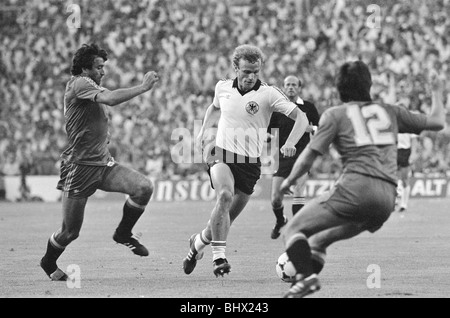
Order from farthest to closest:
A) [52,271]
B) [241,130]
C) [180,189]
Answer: [180,189], [241,130], [52,271]

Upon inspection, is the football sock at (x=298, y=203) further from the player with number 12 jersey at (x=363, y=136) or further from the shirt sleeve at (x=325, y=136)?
the shirt sleeve at (x=325, y=136)

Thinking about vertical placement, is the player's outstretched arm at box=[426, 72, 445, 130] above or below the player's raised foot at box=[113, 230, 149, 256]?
above

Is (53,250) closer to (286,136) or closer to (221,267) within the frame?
(221,267)

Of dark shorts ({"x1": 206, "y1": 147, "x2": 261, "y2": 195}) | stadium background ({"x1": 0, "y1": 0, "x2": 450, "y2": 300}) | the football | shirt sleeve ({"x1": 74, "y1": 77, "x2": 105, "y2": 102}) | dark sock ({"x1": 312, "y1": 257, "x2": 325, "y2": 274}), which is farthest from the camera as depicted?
stadium background ({"x1": 0, "y1": 0, "x2": 450, "y2": 300})

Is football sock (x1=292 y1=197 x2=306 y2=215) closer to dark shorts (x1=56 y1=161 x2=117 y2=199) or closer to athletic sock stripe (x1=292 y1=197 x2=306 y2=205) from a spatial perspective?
athletic sock stripe (x1=292 y1=197 x2=306 y2=205)

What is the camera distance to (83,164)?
10680mm

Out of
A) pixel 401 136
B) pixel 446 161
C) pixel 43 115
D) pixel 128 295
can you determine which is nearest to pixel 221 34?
pixel 43 115

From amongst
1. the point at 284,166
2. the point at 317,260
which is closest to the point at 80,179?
the point at 317,260

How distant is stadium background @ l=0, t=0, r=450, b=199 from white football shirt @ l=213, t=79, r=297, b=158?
18.6 meters

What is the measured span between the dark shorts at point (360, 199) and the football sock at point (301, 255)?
37 cm

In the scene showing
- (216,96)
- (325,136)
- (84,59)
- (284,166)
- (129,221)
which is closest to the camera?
(325,136)

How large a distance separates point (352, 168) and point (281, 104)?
9.89ft

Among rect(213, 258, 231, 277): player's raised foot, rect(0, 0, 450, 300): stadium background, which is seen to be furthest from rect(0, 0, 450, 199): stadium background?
rect(213, 258, 231, 277): player's raised foot

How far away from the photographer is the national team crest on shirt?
10.8 metres
